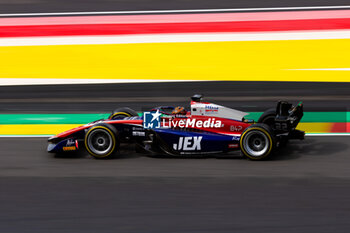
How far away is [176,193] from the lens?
621 cm

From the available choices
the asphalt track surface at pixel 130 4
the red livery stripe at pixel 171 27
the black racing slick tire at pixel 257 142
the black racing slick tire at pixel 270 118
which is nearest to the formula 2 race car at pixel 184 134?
the black racing slick tire at pixel 257 142

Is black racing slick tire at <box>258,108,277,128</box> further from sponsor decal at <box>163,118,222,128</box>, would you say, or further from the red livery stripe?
the red livery stripe

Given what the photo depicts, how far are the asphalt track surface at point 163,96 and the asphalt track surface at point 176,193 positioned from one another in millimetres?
2916

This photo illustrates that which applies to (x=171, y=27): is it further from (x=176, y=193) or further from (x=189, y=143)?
(x=176, y=193)

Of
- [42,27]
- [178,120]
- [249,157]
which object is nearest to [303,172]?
[249,157]

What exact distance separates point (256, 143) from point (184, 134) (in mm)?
1078

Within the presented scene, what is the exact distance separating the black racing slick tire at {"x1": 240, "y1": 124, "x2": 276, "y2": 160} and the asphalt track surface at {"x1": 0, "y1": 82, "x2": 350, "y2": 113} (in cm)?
354

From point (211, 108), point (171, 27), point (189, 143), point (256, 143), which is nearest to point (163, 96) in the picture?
point (171, 27)

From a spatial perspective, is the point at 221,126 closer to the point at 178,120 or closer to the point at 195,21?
Answer: the point at 178,120

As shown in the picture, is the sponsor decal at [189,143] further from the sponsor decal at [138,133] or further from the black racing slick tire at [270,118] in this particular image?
the black racing slick tire at [270,118]

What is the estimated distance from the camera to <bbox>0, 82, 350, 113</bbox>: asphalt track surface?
1111 centimetres

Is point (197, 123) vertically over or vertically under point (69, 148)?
over

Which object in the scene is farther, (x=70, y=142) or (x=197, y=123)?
(x=70, y=142)

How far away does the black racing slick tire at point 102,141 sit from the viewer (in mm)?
7730
